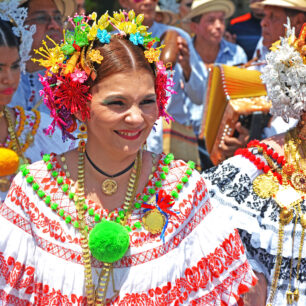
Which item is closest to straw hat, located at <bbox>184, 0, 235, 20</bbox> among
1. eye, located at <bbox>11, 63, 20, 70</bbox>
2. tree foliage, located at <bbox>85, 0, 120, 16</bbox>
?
eye, located at <bbox>11, 63, 20, 70</bbox>

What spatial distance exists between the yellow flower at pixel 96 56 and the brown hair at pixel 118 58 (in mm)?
35

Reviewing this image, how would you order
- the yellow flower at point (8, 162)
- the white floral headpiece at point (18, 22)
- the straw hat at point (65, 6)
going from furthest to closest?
the straw hat at point (65, 6), the white floral headpiece at point (18, 22), the yellow flower at point (8, 162)

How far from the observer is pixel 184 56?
239 inches

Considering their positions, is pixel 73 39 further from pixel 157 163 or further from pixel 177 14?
pixel 177 14

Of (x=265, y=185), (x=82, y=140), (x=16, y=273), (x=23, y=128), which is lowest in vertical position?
(x=16, y=273)

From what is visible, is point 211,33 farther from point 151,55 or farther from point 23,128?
point 151,55

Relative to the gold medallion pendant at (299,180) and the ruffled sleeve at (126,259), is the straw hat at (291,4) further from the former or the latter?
the ruffled sleeve at (126,259)

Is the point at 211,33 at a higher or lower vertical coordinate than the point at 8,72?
higher

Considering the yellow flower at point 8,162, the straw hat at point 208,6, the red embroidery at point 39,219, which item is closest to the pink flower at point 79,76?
the red embroidery at point 39,219

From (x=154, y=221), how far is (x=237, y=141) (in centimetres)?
200

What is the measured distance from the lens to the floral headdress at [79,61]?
2600mm

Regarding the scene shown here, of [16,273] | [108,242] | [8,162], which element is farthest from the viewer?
[8,162]

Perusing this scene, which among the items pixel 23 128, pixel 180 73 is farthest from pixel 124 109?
pixel 180 73

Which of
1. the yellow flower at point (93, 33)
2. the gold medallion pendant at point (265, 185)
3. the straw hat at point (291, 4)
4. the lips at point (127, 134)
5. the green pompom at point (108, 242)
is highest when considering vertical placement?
the straw hat at point (291, 4)
